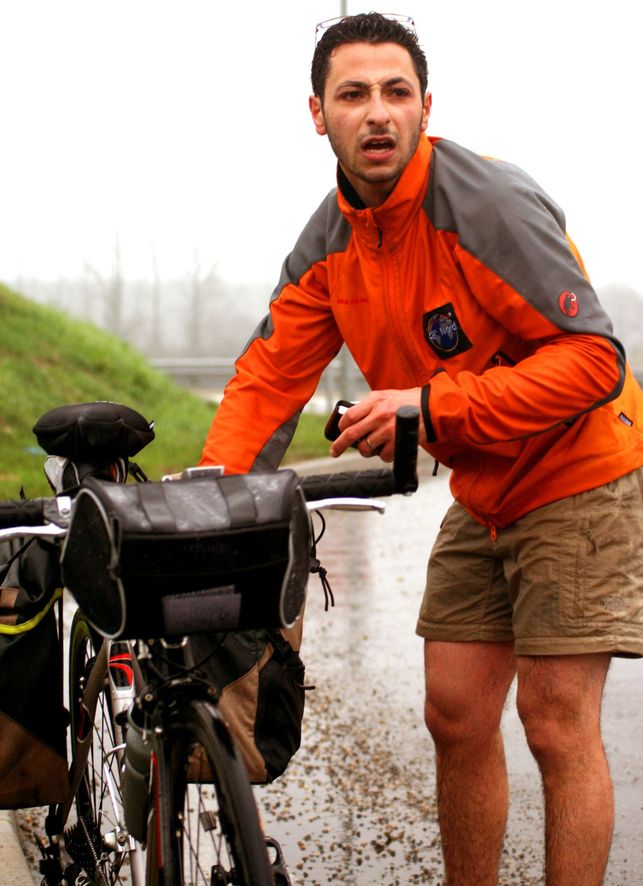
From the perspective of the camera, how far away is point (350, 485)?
2568mm

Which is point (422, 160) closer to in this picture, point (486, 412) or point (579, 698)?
point (486, 412)

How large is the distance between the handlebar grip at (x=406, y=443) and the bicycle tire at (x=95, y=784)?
1160mm

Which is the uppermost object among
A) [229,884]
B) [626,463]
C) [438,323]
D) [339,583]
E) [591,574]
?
[438,323]

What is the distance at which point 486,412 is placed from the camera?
9.75ft

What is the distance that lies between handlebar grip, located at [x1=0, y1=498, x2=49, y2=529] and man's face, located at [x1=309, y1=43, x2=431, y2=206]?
3.62 feet

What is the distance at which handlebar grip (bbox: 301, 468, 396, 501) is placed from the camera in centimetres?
256

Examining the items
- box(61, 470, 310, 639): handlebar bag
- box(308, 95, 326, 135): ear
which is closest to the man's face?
box(308, 95, 326, 135): ear

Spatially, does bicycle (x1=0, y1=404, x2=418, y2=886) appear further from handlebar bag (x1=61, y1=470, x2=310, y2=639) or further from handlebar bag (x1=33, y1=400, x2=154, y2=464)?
handlebar bag (x1=33, y1=400, x2=154, y2=464)

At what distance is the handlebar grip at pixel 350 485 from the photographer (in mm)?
2561

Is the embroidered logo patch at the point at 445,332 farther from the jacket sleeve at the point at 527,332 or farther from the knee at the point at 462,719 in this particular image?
the knee at the point at 462,719

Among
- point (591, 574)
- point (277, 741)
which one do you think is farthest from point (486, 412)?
point (277, 741)

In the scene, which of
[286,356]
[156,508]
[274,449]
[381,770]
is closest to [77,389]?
[381,770]

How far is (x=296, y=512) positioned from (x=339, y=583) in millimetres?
5915

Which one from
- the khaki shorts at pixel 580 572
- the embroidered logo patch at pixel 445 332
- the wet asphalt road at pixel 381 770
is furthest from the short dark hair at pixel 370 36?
the wet asphalt road at pixel 381 770
